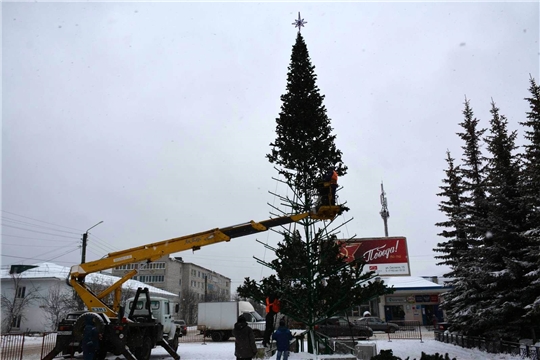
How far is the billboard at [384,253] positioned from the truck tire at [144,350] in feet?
86.0

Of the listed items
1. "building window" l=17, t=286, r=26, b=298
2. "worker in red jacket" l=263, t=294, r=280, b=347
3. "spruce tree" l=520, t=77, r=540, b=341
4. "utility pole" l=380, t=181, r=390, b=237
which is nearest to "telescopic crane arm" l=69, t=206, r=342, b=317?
"worker in red jacket" l=263, t=294, r=280, b=347

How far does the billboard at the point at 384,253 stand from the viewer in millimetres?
38906

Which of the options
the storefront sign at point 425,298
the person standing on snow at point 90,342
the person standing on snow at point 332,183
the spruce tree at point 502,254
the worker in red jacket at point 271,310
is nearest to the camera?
the person standing on snow at point 90,342

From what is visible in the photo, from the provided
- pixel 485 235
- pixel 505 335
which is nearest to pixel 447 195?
pixel 485 235

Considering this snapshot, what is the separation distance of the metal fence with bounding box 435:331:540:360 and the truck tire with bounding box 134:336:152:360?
14.1 meters

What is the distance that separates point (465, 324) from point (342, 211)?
1172 centimetres

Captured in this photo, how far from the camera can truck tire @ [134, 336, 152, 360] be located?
599 inches

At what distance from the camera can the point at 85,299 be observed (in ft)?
49.8

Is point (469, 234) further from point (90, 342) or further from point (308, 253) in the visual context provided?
point (90, 342)

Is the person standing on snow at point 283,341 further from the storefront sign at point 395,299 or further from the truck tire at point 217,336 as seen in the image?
the storefront sign at point 395,299

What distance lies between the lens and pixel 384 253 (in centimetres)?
3953

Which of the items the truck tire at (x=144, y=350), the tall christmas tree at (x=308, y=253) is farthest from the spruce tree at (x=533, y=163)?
the truck tire at (x=144, y=350)

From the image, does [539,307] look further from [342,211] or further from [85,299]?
[85,299]

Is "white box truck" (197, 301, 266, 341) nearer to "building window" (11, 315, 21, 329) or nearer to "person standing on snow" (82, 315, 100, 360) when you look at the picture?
"person standing on snow" (82, 315, 100, 360)
